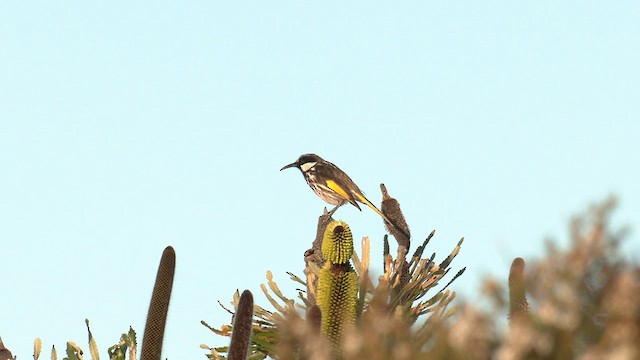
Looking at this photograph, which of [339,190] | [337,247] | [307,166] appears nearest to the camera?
[337,247]

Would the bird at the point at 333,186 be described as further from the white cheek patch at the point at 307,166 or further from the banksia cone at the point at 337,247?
the banksia cone at the point at 337,247

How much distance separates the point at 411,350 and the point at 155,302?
4776mm

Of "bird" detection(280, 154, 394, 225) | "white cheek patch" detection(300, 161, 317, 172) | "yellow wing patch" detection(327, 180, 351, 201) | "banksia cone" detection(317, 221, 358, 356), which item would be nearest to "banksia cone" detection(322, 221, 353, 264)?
"banksia cone" detection(317, 221, 358, 356)

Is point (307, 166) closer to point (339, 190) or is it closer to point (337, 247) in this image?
point (339, 190)

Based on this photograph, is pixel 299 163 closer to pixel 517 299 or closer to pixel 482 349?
pixel 517 299

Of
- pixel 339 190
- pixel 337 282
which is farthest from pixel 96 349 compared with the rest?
pixel 339 190

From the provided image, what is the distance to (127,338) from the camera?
10.2 metres

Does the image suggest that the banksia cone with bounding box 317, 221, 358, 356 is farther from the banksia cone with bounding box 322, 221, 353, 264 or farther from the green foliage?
the green foliage

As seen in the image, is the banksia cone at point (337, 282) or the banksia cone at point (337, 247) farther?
the banksia cone at point (337, 247)

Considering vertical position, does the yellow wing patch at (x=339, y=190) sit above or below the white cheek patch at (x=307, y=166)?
below

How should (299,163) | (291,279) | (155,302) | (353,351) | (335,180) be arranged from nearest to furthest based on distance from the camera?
1. (353,351)
2. (155,302)
3. (291,279)
4. (335,180)
5. (299,163)

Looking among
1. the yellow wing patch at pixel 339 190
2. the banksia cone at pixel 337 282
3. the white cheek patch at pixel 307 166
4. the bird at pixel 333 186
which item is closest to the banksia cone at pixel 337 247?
the banksia cone at pixel 337 282

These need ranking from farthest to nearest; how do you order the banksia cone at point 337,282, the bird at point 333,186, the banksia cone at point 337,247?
the bird at point 333,186, the banksia cone at point 337,247, the banksia cone at point 337,282

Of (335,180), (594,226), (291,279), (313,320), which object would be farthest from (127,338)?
(594,226)
